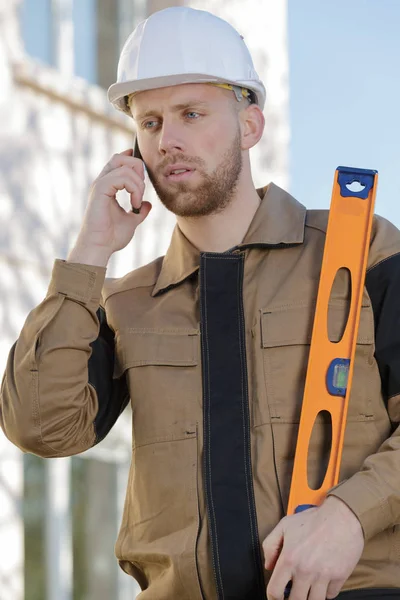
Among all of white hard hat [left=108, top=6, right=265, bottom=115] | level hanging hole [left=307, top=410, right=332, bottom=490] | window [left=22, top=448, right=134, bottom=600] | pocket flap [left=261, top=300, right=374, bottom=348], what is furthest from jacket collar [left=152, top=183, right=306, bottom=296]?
window [left=22, top=448, right=134, bottom=600]

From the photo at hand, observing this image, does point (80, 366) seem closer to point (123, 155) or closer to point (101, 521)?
point (123, 155)

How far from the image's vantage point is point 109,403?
130 inches

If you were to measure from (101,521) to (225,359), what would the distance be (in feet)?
16.7

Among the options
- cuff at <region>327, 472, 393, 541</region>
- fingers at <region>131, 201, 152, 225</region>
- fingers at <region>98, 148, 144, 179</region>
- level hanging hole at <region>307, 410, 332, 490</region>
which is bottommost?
cuff at <region>327, 472, 393, 541</region>

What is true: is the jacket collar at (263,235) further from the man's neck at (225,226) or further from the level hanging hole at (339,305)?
the level hanging hole at (339,305)

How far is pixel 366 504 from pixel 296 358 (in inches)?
18.2

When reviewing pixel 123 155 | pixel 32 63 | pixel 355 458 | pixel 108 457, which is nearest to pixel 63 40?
pixel 32 63

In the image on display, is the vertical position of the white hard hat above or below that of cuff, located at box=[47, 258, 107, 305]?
above

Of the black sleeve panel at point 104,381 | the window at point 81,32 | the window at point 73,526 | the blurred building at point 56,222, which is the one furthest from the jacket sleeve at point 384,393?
the window at point 81,32

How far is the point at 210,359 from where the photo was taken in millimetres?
3059

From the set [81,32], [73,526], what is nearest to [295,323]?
[73,526]

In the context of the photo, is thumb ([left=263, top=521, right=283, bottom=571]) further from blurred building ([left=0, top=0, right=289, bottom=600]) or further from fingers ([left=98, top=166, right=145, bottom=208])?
blurred building ([left=0, top=0, right=289, bottom=600])

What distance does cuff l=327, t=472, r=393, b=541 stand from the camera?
2688 mm

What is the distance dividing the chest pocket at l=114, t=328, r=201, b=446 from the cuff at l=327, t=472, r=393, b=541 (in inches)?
18.8
